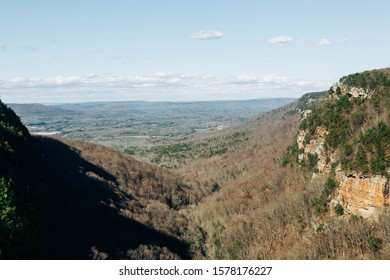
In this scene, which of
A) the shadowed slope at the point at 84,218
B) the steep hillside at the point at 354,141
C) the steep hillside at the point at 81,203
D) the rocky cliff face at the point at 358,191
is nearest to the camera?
the steep hillside at the point at 81,203

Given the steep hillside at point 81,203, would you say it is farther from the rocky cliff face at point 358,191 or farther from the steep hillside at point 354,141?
the steep hillside at point 354,141

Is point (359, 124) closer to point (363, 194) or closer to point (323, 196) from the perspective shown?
point (323, 196)

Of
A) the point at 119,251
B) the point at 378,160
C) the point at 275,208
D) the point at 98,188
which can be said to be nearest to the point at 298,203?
the point at 275,208

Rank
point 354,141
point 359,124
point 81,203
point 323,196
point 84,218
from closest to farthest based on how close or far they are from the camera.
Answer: point 354,141 < point 323,196 < point 84,218 < point 359,124 < point 81,203

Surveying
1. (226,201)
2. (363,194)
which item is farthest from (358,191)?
(226,201)

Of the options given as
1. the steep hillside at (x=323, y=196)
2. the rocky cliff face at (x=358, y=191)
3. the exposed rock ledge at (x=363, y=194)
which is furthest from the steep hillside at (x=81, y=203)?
the exposed rock ledge at (x=363, y=194)

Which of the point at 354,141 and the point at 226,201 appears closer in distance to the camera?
the point at 354,141

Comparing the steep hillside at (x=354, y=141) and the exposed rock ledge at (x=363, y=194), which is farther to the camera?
the steep hillside at (x=354, y=141)

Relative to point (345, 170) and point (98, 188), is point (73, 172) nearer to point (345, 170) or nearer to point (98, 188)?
point (98, 188)
